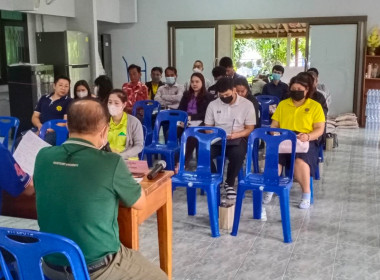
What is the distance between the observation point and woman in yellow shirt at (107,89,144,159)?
4016 mm

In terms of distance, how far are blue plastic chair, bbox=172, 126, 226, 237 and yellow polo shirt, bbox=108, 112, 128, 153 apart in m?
0.53

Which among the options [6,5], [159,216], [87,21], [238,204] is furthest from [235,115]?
[87,21]

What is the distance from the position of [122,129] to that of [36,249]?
8.32 feet

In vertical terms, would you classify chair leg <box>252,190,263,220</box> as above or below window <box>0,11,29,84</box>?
below

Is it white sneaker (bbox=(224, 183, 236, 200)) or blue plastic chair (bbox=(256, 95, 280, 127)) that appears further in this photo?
blue plastic chair (bbox=(256, 95, 280, 127))

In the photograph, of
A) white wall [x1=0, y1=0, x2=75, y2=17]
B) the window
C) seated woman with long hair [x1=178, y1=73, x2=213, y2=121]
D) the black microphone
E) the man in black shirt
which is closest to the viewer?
the black microphone

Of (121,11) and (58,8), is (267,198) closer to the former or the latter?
(58,8)

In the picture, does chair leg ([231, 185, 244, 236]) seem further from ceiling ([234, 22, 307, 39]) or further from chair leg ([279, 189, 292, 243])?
ceiling ([234, 22, 307, 39])

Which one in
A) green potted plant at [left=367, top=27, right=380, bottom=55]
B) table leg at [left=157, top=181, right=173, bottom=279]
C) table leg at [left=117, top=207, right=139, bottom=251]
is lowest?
table leg at [left=157, top=181, right=173, bottom=279]

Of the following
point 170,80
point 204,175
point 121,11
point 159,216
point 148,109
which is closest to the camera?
point 159,216

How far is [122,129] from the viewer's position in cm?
406

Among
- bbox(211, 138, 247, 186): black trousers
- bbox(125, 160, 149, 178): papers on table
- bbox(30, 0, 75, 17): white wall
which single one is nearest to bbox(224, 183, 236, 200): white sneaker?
bbox(211, 138, 247, 186): black trousers

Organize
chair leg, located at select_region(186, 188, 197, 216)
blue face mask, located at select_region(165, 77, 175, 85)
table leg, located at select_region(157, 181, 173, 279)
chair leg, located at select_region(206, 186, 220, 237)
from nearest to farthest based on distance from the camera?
table leg, located at select_region(157, 181, 173, 279) < chair leg, located at select_region(206, 186, 220, 237) < chair leg, located at select_region(186, 188, 197, 216) < blue face mask, located at select_region(165, 77, 175, 85)

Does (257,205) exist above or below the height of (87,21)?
below
